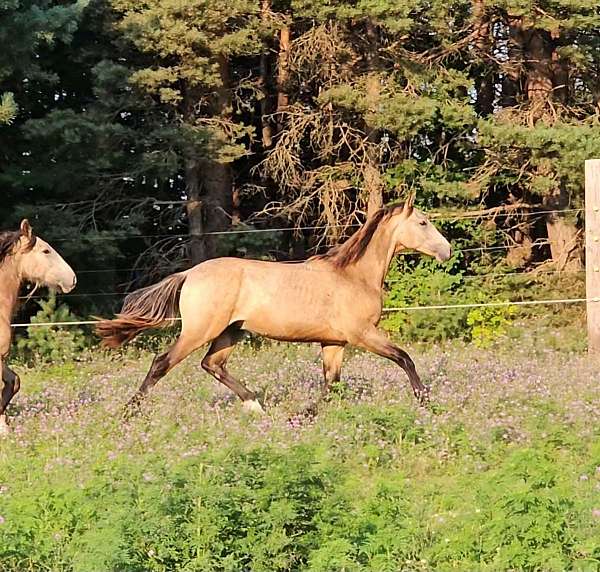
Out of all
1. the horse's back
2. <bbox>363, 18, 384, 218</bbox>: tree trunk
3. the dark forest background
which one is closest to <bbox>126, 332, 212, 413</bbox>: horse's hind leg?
the horse's back

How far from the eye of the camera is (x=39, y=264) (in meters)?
9.40

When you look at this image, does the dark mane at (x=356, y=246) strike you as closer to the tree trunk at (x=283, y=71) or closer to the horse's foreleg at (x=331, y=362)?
the horse's foreleg at (x=331, y=362)

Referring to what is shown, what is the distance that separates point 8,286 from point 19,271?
0.68 feet

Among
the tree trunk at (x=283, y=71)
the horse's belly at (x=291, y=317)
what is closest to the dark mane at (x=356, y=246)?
the horse's belly at (x=291, y=317)

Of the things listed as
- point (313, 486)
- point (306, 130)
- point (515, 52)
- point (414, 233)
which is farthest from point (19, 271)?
point (515, 52)

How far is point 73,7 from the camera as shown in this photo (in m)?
13.9

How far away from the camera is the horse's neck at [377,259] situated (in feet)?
32.7

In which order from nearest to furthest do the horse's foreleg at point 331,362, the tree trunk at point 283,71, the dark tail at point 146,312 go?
the dark tail at point 146,312 → the horse's foreleg at point 331,362 → the tree trunk at point 283,71

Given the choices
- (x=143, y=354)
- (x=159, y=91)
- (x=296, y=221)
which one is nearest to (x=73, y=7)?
(x=159, y=91)

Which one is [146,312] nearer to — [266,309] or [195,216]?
[266,309]

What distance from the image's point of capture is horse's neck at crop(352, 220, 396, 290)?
9.95 metres

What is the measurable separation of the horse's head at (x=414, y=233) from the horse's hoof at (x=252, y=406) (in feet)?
7.57

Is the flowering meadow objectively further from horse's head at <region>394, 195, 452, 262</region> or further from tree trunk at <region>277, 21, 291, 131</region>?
tree trunk at <region>277, 21, 291, 131</region>

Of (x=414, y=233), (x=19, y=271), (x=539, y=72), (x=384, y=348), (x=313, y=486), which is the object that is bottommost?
(x=384, y=348)
